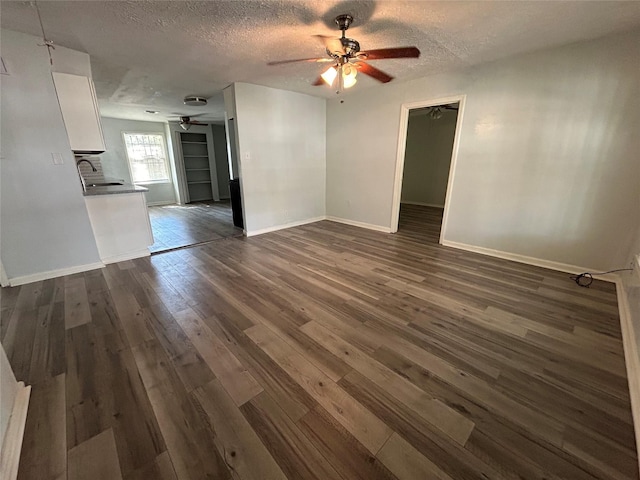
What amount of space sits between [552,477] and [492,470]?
0.78ft

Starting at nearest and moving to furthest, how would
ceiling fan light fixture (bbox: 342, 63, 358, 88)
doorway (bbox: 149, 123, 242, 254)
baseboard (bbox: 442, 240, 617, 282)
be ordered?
1. ceiling fan light fixture (bbox: 342, 63, 358, 88)
2. baseboard (bbox: 442, 240, 617, 282)
3. doorway (bbox: 149, 123, 242, 254)

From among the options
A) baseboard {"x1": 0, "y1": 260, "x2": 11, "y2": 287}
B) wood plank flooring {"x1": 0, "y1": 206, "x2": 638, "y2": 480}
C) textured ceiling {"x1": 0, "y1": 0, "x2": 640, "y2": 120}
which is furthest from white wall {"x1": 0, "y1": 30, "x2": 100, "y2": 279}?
wood plank flooring {"x1": 0, "y1": 206, "x2": 638, "y2": 480}

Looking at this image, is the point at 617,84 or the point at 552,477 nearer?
the point at 552,477

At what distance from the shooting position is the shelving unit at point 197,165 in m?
7.91

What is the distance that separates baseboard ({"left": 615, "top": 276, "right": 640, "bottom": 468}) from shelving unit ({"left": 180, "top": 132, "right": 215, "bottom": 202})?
911cm

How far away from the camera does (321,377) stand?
1.56 metres

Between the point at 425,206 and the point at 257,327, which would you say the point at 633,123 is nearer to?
the point at 257,327

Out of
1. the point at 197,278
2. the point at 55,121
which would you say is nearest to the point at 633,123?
the point at 197,278

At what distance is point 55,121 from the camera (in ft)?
8.82

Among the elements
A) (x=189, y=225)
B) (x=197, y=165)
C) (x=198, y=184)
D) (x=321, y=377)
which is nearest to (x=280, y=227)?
(x=189, y=225)

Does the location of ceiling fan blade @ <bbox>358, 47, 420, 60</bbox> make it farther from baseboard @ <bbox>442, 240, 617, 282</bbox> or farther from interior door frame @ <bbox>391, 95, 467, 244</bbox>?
baseboard @ <bbox>442, 240, 617, 282</bbox>

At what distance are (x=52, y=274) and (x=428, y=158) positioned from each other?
7.78 metres

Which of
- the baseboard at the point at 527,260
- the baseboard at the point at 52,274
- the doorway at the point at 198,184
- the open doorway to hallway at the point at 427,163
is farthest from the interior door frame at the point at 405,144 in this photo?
the baseboard at the point at 52,274

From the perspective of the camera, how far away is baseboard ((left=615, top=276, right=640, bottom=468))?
1.31 metres
